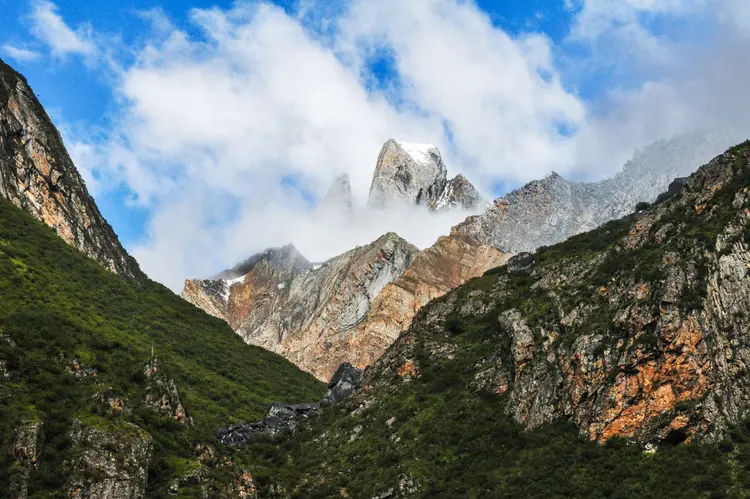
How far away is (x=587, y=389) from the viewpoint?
→ 62719 millimetres

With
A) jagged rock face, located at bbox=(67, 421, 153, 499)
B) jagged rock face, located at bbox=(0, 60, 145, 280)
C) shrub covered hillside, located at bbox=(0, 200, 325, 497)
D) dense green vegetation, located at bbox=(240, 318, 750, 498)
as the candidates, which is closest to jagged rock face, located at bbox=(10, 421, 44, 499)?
shrub covered hillside, located at bbox=(0, 200, 325, 497)

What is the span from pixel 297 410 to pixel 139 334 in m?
22.2

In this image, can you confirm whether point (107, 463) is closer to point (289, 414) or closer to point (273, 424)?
point (273, 424)

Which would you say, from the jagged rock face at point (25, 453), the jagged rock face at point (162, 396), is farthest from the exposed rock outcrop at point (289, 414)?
the jagged rock face at point (25, 453)

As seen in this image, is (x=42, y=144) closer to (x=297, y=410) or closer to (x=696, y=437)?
(x=297, y=410)

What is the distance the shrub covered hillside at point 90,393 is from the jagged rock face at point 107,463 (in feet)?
0.24

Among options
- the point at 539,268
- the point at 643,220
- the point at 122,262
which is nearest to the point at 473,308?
the point at 539,268

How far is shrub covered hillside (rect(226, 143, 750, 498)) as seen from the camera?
2200 inches

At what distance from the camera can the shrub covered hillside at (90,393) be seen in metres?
46.3

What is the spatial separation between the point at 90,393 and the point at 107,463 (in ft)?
24.4

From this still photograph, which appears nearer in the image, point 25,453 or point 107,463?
point 25,453

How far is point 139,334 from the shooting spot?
97000 mm

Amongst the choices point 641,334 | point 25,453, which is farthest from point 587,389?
point 25,453

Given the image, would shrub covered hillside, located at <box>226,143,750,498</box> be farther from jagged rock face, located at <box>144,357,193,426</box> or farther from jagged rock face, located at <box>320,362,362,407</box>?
jagged rock face, located at <box>144,357,193,426</box>
